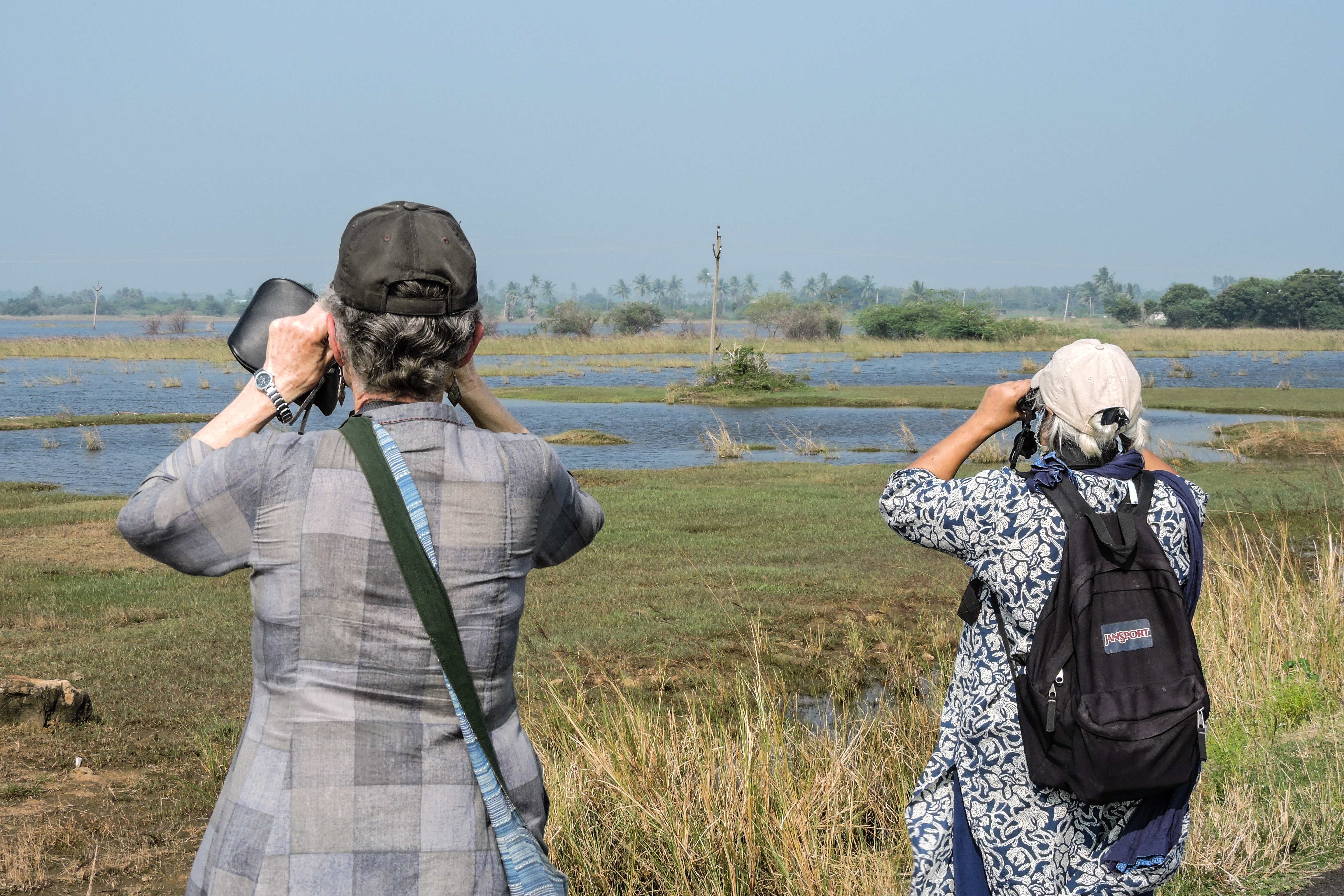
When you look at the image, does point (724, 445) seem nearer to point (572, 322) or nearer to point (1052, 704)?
point (1052, 704)

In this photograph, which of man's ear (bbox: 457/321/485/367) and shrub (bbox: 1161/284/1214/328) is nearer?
man's ear (bbox: 457/321/485/367)

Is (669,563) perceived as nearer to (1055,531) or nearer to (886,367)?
(1055,531)

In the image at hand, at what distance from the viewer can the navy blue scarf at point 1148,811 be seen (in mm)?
2373

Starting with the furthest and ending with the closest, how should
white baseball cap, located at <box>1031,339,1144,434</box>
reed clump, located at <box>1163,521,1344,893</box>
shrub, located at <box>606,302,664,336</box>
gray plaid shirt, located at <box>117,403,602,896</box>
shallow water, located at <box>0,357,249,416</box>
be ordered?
shrub, located at <box>606,302,664,336</box>, shallow water, located at <box>0,357,249,416</box>, reed clump, located at <box>1163,521,1344,893</box>, white baseball cap, located at <box>1031,339,1144,434</box>, gray plaid shirt, located at <box>117,403,602,896</box>

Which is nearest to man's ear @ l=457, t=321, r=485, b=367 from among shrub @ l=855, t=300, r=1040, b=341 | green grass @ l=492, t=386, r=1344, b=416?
green grass @ l=492, t=386, r=1344, b=416

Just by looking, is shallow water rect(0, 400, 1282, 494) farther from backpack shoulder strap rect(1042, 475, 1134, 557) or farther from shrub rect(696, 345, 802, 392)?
backpack shoulder strap rect(1042, 475, 1134, 557)

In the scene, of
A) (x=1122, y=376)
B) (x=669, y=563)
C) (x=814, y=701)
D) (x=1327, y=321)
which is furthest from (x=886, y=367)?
(x=1327, y=321)

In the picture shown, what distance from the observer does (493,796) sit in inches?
63.8

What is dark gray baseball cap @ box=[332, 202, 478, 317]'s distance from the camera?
168cm

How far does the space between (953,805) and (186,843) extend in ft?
11.6

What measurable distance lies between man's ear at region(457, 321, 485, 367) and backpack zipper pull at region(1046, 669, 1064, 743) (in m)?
1.31

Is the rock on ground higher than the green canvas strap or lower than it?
lower

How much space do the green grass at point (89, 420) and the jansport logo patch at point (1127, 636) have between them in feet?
89.1

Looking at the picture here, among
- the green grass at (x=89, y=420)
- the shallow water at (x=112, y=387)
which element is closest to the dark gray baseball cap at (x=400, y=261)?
the green grass at (x=89, y=420)
